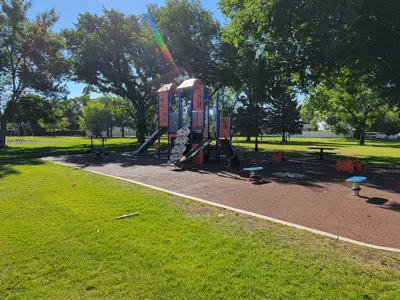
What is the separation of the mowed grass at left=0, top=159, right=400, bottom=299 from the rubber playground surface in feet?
2.46

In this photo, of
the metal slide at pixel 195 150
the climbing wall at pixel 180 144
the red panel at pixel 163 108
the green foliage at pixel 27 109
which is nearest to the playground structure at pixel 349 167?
the metal slide at pixel 195 150

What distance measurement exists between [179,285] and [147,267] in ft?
1.77

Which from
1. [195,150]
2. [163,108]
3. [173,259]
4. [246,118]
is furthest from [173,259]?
[246,118]

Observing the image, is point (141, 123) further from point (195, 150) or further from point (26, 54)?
point (195, 150)

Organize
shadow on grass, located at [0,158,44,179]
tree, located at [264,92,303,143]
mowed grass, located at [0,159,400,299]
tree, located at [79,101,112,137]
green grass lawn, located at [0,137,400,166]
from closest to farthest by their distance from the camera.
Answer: mowed grass, located at [0,159,400,299], shadow on grass, located at [0,158,44,179], green grass lawn, located at [0,137,400,166], tree, located at [264,92,303,143], tree, located at [79,101,112,137]

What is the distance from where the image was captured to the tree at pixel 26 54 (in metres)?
26.0

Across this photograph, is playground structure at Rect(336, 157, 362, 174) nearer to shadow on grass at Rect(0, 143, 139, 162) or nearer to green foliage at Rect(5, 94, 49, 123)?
shadow on grass at Rect(0, 143, 139, 162)

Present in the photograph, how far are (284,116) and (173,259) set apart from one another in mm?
48070

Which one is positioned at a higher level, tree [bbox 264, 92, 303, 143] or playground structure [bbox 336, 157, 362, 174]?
tree [bbox 264, 92, 303, 143]

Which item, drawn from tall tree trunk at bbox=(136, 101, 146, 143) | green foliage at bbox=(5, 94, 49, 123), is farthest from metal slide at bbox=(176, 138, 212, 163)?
green foliage at bbox=(5, 94, 49, 123)

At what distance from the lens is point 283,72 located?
1617 cm

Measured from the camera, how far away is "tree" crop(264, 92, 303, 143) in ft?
160

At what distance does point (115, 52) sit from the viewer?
1019 inches

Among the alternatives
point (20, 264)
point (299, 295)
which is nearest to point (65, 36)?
point (20, 264)
